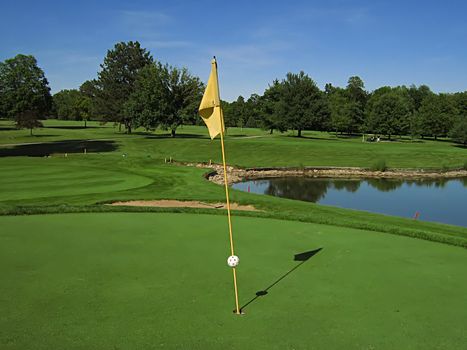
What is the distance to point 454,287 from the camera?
6367mm

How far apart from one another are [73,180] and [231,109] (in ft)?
360

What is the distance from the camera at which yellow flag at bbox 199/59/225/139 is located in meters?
5.43

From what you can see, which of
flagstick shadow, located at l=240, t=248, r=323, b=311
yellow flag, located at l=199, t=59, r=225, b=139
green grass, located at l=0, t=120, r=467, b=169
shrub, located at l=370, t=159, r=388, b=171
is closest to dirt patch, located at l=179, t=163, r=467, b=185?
shrub, located at l=370, t=159, r=388, b=171

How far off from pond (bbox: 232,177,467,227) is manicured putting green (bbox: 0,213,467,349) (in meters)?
14.8

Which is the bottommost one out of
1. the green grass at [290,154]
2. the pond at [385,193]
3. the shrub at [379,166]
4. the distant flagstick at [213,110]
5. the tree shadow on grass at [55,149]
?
the pond at [385,193]

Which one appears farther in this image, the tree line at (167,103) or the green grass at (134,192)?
the tree line at (167,103)

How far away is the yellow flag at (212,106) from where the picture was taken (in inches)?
214

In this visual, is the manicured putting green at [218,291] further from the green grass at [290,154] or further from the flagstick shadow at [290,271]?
the green grass at [290,154]

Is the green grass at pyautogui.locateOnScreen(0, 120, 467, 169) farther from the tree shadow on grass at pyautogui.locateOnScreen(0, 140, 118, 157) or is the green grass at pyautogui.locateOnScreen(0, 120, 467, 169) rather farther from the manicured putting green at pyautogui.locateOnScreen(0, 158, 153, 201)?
the manicured putting green at pyautogui.locateOnScreen(0, 158, 153, 201)

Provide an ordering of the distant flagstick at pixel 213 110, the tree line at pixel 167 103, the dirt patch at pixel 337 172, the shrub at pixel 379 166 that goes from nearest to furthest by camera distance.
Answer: the distant flagstick at pixel 213 110 < the dirt patch at pixel 337 172 < the shrub at pixel 379 166 < the tree line at pixel 167 103

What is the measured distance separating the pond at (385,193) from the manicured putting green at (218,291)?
1480cm

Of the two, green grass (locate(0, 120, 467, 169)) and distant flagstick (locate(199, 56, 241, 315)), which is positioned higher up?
distant flagstick (locate(199, 56, 241, 315))

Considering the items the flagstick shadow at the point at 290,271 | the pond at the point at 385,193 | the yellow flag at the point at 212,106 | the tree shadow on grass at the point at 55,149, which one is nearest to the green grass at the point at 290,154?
the tree shadow on grass at the point at 55,149

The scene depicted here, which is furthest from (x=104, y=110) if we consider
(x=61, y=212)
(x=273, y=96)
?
(x=61, y=212)
